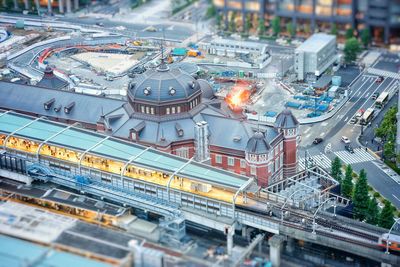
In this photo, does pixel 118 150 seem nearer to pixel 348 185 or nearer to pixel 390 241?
pixel 348 185

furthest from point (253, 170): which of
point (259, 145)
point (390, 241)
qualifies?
point (390, 241)

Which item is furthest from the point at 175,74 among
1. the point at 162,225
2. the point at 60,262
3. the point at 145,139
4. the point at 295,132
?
the point at 60,262

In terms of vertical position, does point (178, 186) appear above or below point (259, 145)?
below

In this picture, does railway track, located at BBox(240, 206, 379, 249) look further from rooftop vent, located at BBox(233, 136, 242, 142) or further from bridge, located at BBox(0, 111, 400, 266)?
rooftop vent, located at BBox(233, 136, 242, 142)

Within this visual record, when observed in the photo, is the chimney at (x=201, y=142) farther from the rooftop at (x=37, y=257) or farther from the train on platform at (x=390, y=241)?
the rooftop at (x=37, y=257)

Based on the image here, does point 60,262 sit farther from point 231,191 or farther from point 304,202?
point 304,202

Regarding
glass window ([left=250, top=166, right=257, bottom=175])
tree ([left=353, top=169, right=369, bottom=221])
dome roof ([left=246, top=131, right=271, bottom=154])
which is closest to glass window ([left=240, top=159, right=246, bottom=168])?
glass window ([left=250, top=166, right=257, bottom=175])

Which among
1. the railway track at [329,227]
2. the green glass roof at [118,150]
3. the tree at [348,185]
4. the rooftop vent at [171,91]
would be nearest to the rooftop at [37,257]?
the green glass roof at [118,150]
